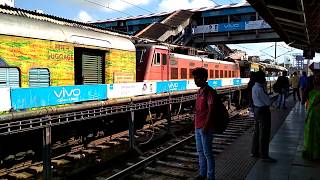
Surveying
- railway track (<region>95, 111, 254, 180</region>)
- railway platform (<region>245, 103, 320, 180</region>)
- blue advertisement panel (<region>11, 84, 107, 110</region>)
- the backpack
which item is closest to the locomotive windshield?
blue advertisement panel (<region>11, 84, 107, 110</region>)

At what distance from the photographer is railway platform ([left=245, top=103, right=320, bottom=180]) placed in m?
6.03

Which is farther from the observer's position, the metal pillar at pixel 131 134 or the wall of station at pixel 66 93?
the metal pillar at pixel 131 134

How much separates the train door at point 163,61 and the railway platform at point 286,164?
228 inches

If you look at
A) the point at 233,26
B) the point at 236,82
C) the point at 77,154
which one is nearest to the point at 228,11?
the point at 233,26

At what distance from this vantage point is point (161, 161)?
7.58m

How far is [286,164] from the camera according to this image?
22.3 feet

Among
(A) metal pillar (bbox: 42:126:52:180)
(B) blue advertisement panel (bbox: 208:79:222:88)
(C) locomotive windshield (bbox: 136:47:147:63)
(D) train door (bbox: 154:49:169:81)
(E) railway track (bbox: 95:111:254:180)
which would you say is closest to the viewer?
(A) metal pillar (bbox: 42:126:52:180)

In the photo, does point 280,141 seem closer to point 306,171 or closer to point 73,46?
point 306,171

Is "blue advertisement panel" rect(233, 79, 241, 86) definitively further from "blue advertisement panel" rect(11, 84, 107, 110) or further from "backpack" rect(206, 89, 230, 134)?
"backpack" rect(206, 89, 230, 134)

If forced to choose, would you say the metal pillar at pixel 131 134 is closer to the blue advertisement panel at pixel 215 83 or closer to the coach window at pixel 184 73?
the coach window at pixel 184 73

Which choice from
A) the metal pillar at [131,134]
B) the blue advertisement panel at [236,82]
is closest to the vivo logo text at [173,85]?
the metal pillar at [131,134]

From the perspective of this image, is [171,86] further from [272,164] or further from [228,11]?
[228,11]

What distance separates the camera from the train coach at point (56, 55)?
743 centimetres

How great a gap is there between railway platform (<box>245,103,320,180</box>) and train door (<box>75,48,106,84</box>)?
5.47m
